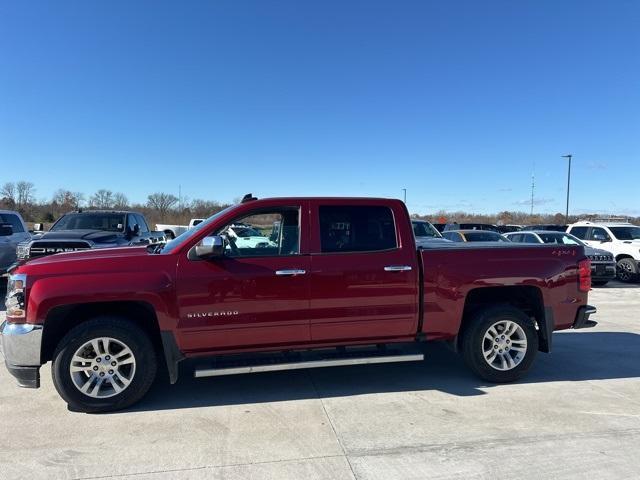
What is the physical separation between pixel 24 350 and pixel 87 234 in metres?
6.30

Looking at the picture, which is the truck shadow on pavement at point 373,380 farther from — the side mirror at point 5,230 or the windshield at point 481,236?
the windshield at point 481,236

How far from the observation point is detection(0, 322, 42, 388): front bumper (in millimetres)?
4258

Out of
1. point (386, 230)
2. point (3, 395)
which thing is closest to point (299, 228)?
point (386, 230)

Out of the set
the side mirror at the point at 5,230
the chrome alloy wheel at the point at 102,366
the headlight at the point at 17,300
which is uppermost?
the side mirror at the point at 5,230

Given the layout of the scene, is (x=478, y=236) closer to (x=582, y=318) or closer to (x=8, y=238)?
(x=582, y=318)

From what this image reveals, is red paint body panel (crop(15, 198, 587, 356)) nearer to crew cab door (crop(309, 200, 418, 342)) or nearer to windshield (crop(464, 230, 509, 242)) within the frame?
crew cab door (crop(309, 200, 418, 342))

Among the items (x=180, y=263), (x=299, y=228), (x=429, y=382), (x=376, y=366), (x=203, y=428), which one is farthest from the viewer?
(x=376, y=366)

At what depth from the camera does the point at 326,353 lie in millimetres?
4918

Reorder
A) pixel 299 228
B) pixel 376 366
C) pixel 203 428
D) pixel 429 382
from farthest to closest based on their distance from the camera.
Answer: pixel 376 366 → pixel 429 382 → pixel 299 228 → pixel 203 428

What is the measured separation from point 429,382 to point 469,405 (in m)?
0.68

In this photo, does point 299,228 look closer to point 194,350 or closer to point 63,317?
point 194,350

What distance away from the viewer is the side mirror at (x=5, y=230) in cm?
1102

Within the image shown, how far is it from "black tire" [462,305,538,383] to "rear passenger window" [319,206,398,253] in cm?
125

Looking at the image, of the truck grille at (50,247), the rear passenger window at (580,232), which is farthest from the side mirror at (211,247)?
the rear passenger window at (580,232)
